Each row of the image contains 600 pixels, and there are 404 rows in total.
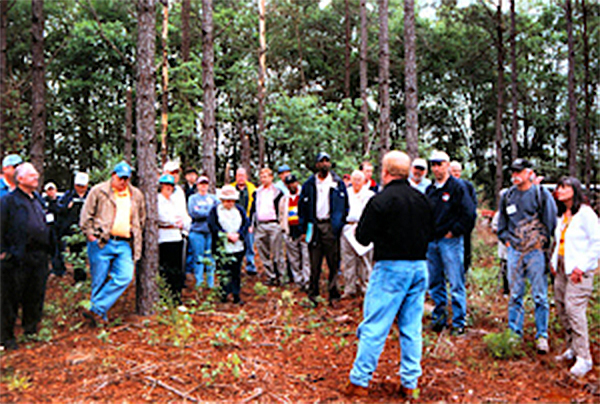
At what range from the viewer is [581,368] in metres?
5.27

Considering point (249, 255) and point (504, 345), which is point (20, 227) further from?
point (504, 345)

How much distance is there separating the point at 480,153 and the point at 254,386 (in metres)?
27.1

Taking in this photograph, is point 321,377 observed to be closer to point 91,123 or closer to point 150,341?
point 150,341

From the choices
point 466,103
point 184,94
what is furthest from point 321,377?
point 466,103

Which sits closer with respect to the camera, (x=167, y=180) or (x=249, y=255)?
(x=167, y=180)

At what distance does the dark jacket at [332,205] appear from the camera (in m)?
7.89

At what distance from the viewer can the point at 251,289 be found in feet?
30.1

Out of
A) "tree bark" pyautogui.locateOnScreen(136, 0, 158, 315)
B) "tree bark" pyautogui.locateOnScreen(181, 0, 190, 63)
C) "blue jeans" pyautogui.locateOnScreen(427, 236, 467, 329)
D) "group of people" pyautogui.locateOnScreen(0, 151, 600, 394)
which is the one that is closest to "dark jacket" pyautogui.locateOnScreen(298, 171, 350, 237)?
"group of people" pyautogui.locateOnScreen(0, 151, 600, 394)

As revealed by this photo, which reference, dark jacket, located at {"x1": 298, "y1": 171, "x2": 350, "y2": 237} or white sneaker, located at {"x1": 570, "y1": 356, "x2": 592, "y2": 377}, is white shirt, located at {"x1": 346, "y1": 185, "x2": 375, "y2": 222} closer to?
dark jacket, located at {"x1": 298, "y1": 171, "x2": 350, "y2": 237}

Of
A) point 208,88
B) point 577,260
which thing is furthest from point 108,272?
point 577,260

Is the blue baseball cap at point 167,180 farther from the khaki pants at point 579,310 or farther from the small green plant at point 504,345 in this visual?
the khaki pants at point 579,310

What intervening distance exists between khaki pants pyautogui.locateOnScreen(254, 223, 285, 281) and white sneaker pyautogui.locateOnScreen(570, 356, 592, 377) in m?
5.45

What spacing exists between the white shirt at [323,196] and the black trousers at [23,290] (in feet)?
13.4

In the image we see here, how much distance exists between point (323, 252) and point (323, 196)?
3.08ft
